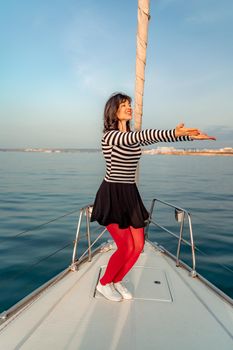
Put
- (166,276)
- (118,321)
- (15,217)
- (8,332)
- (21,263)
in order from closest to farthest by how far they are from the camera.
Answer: (8,332)
(118,321)
(166,276)
(21,263)
(15,217)

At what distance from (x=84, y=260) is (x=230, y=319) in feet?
6.69

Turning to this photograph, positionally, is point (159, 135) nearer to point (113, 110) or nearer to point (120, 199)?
point (113, 110)

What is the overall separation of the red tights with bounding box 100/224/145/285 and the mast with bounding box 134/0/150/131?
5.93ft

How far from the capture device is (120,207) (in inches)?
108

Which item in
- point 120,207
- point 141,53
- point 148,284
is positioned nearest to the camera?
point 120,207

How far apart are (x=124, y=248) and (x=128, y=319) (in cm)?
60

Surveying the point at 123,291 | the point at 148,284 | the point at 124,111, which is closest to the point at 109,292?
the point at 123,291

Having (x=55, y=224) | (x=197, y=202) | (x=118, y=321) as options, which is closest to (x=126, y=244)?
(x=118, y=321)

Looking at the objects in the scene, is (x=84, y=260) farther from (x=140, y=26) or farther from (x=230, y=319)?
(x=140, y=26)

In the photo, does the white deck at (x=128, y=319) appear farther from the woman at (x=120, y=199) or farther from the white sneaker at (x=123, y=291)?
the woman at (x=120, y=199)

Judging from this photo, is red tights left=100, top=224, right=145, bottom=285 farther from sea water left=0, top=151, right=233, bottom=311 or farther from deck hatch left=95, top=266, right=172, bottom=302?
sea water left=0, top=151, right=233, bottom=311

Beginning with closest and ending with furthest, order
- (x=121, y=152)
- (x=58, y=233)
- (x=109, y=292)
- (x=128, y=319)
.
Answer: (x=128, y=319) < (x=121, y=152) < (x=109, y=292) < (x=58, y=233)

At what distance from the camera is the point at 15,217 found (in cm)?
986

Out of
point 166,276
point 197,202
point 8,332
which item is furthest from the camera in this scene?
point 197,202
